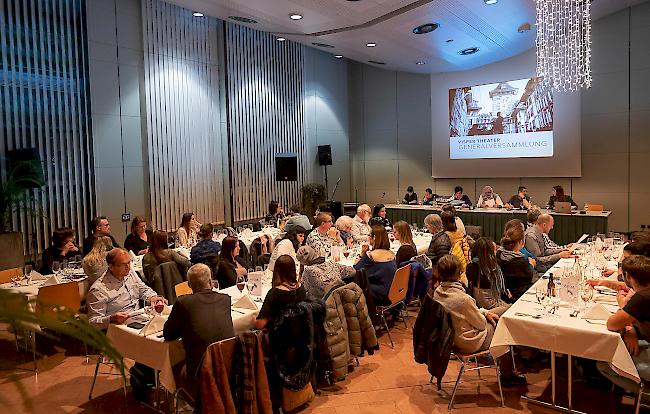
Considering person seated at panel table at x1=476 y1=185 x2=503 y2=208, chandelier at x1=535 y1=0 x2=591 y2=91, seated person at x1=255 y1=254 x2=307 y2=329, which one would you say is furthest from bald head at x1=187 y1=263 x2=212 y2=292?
person seated at panel table at x1=476 y1=185 x2=503 y2=208

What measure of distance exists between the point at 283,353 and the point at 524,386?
217cm

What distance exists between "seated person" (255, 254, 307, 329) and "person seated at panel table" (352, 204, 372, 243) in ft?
11.6

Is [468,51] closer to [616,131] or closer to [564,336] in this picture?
[616,131]

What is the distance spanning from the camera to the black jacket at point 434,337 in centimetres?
380

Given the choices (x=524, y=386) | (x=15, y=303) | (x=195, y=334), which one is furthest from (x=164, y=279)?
(x=15, y=303)

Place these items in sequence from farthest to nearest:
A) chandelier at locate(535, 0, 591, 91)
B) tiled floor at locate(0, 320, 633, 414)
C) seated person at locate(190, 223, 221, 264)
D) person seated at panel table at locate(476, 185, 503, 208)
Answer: person seated at panel table at locate(476, 185, 503, 208)
chandelier at locate(535, 0, 591, 91)
seated person at locate(190, 223, 221, 264)
tiled floor at locate(0, 320, 633, 414)

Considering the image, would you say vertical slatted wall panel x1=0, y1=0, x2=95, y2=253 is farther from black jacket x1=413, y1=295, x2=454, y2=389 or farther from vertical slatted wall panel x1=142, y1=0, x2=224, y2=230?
black jacket x1=413, y1=295, x2=454, y2=389

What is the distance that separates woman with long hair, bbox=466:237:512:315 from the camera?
4.37m

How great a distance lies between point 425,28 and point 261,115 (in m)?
4.21

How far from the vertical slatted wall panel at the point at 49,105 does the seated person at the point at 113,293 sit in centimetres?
342

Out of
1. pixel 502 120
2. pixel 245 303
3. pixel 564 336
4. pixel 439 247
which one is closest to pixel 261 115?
pixel 502 120

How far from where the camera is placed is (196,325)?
342 centimetres

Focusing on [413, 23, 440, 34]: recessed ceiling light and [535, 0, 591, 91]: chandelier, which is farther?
[413, 23, 440, 34]: recessed ceiling light

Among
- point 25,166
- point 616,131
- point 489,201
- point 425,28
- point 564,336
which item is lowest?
point 564,336
